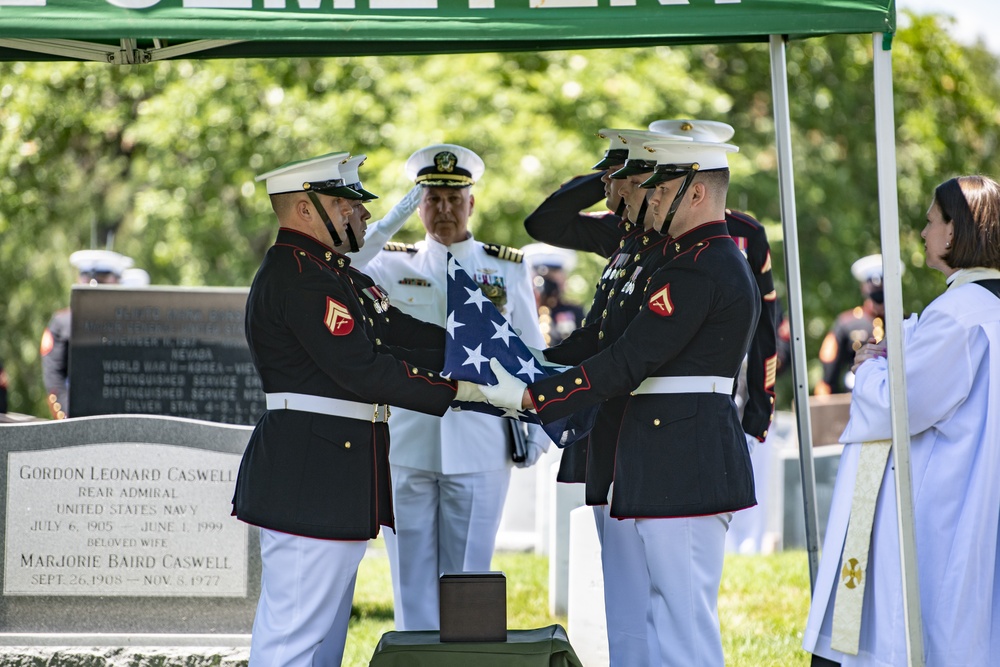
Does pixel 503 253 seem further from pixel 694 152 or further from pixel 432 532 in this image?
pixel 694 152

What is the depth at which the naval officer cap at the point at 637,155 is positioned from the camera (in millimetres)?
4328

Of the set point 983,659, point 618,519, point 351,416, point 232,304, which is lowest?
point 983,659

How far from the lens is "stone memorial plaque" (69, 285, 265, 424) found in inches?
278

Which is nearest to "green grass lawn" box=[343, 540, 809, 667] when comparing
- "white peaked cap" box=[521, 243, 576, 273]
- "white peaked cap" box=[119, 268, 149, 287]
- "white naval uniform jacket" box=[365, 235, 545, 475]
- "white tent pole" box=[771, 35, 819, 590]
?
"white tent pole" box=[771, 35, 819, 590]

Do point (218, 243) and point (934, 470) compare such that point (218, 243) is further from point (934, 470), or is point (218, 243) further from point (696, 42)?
point (934, 470)

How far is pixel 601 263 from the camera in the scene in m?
13.5

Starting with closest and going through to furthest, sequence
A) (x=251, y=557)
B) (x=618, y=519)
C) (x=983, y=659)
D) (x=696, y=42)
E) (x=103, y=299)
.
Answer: (x=983, y=659)
(x=618, y=519)
(x=696, y=42)
(x=251, y=557)
(x=103, y=299)

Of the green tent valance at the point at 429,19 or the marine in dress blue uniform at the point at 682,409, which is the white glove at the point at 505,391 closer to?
the marine in dress blue uniform at the point at 682,409

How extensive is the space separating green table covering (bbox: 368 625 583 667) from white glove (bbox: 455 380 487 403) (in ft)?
2.65

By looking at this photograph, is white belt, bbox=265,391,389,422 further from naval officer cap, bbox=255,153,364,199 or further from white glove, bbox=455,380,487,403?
naval officer cap, bbox=255,153,364,199

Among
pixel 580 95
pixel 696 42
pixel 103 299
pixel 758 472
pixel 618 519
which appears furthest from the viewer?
pixel 580 95

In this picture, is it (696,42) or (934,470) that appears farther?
(696,42)

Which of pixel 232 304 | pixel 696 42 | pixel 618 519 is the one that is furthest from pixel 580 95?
pixel 618 519

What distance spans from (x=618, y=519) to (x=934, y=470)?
40.3 inches
